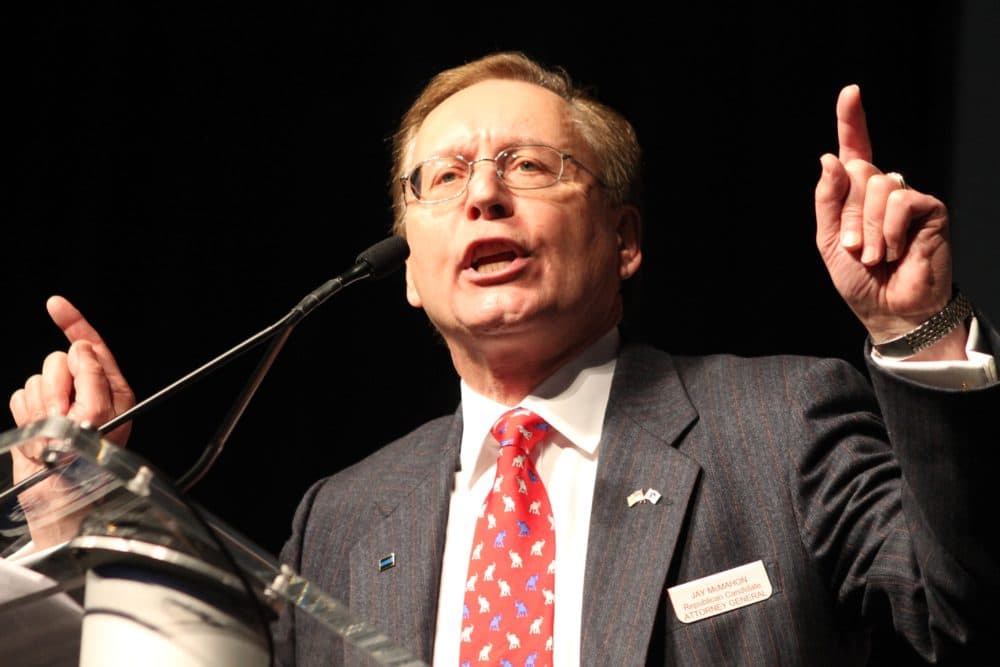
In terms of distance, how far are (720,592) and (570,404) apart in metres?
0.49

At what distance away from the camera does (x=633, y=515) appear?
1.93m

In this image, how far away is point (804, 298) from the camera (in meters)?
2.85

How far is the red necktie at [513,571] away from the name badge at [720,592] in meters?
0.21

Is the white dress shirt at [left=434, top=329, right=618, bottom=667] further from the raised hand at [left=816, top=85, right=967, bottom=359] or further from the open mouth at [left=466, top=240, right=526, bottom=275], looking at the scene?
the raised hand at [left=816, top=85, right=967, bottom=359]

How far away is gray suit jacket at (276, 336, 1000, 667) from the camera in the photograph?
4.82 ft

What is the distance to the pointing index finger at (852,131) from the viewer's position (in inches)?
57.9

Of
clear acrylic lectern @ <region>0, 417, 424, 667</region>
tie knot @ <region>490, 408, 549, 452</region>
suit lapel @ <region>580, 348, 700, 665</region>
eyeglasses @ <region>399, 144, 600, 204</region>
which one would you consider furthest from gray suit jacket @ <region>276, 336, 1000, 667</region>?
clear acrylic lectern @ <region>0, 417, 424, 667</region>

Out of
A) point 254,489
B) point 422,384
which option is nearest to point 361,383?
point 422,384

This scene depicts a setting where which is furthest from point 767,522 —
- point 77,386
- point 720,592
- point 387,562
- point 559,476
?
point 77,386

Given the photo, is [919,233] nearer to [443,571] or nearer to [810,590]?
[810,590]

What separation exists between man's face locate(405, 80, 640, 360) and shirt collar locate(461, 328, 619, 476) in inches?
1.8

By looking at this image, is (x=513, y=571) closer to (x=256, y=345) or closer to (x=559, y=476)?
(x=559, y=476)

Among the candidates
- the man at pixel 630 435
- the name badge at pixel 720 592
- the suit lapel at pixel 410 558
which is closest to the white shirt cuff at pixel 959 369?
the man at pixel 630 435

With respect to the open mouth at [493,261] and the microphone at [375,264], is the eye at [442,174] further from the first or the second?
the microphone at [375,264]
